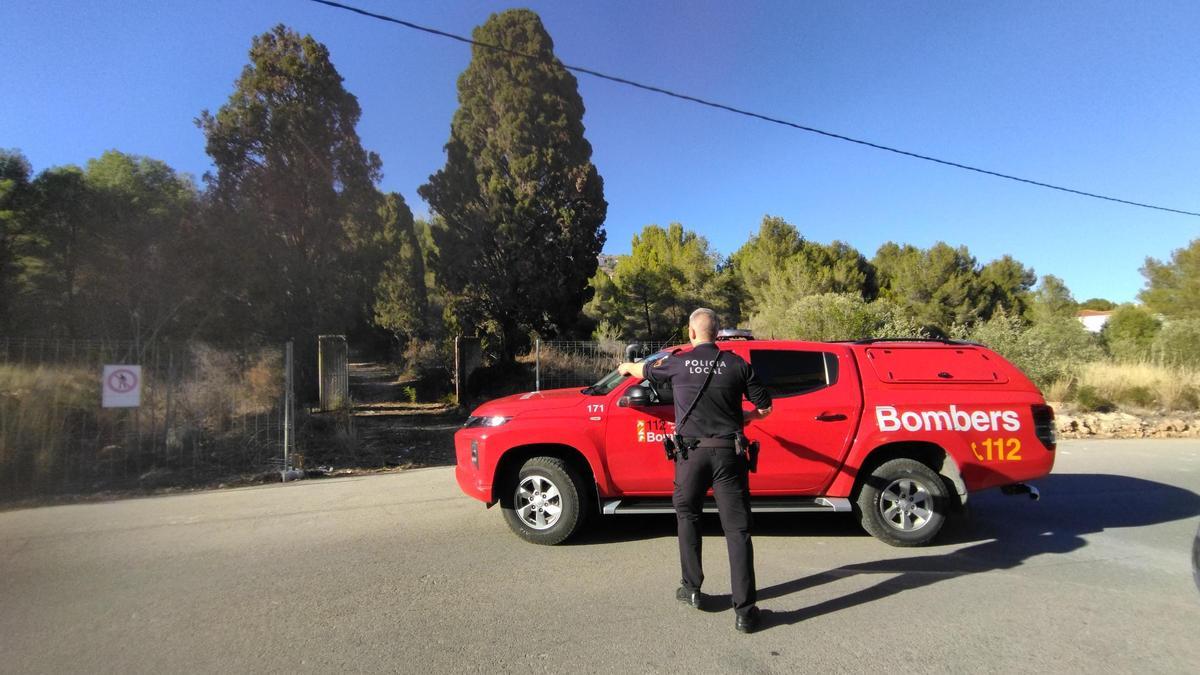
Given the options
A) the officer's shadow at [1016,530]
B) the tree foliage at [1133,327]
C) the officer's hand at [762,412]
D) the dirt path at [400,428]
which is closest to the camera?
the officer's hand at [762,412]

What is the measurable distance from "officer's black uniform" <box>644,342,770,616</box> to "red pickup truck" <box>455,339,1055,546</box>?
4.30 ft

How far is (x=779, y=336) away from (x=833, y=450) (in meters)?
13.1

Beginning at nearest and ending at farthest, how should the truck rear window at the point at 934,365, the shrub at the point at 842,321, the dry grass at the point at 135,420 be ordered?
the truck rear window at the point at 934,365
the dry grass at the point at 135,420
the shrub at the point at 842,321

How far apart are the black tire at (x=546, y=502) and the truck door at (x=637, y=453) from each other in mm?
372

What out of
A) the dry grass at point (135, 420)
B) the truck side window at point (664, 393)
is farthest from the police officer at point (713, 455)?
the dry grass at point (135, 420)

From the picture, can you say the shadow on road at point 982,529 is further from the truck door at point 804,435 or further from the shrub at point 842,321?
the shrub at point 842,321

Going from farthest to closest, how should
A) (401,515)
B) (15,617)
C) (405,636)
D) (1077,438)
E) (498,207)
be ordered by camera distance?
(498,207), (1077,438), (401,515), (15,617), (405,636)

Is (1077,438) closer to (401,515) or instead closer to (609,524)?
(609,524)

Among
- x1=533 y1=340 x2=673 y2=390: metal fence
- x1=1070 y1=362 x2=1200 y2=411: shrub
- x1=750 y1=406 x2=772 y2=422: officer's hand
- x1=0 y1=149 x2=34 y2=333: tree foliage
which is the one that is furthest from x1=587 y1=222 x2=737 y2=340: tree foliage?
x1=750 y1=406 x2=772 y2=422: officer's hand

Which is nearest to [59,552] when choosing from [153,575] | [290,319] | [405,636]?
[153,575]

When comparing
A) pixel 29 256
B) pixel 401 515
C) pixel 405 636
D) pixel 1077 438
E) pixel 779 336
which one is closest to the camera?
pixel 405 636

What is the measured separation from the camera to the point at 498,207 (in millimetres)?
19438

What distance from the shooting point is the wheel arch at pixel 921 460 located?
5.29 metres

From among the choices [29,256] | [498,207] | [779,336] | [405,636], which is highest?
[498,207]
